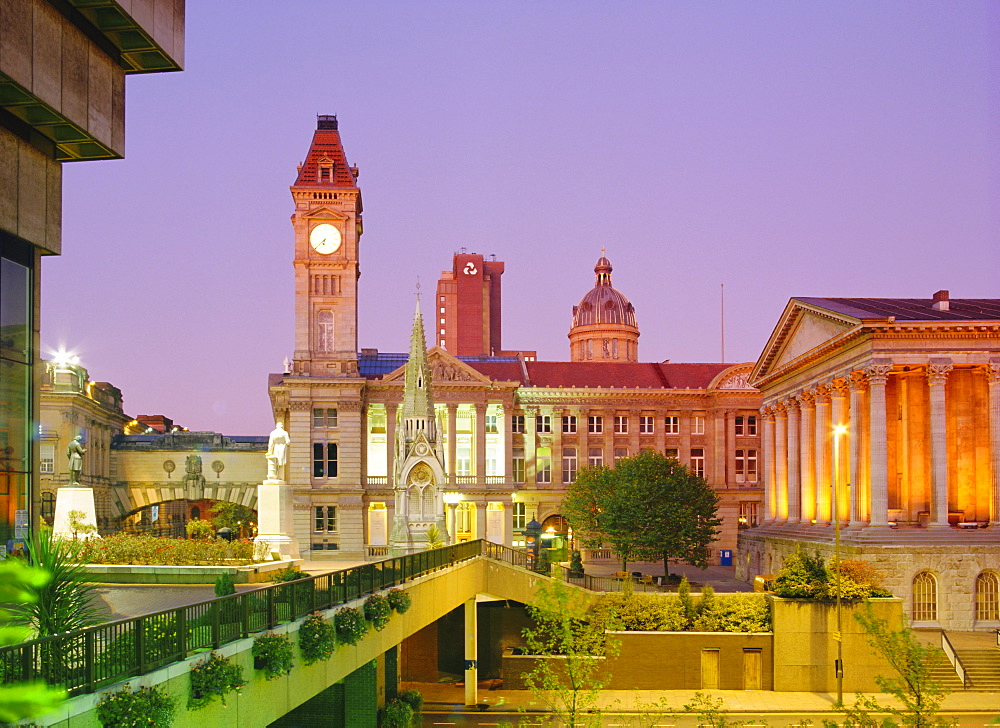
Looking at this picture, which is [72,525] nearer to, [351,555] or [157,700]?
[157,700]

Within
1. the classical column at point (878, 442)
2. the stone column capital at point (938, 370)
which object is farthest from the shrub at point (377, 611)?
the stone column capital at point (938, 370)

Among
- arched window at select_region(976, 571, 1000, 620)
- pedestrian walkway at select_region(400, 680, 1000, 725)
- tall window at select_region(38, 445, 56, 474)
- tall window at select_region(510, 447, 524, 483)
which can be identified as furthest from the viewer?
tall window at select_region(510, 447, 524, 483)

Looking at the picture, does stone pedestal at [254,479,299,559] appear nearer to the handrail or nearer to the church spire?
the church spire

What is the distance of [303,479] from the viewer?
95750mm

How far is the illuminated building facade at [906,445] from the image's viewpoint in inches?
2308

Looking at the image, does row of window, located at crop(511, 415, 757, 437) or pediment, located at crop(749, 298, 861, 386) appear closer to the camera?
pediment, located at crop(749, 298, 861, 386)

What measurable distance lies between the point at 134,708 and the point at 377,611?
14.7 m

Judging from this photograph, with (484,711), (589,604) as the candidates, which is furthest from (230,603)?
(589,604)

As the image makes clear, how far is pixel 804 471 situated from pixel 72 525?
50026 millimetres

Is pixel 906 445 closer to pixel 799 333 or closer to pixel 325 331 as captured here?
Answer: pixel 799 333

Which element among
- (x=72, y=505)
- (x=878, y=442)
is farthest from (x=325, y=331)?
(x=72, y=505)

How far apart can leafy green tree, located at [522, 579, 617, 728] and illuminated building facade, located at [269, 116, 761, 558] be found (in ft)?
134

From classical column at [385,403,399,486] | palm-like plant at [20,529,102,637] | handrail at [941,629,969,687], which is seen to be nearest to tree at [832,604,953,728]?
handrail at [941,629,969,687]

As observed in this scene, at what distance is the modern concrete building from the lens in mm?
23344
